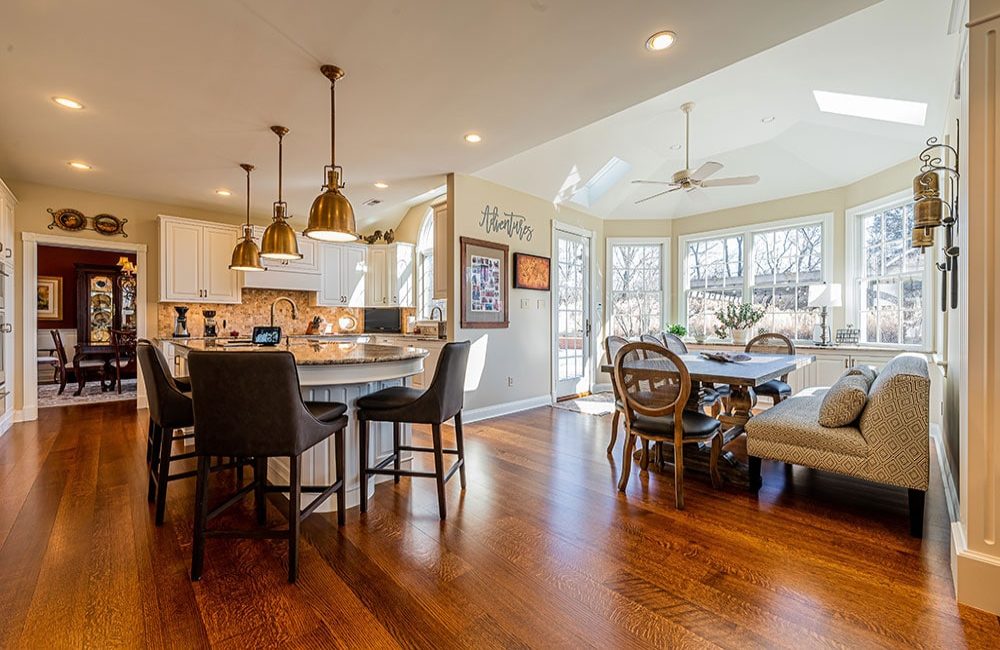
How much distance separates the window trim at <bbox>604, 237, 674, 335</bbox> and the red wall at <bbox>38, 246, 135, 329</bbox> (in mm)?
8928

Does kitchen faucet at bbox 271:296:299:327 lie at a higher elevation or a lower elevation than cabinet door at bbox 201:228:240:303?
lower

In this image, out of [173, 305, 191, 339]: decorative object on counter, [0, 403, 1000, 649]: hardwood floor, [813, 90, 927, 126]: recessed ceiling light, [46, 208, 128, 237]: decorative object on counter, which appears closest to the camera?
[0, 403, 1000, 649]: hardwood floor

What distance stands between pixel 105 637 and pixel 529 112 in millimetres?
3447

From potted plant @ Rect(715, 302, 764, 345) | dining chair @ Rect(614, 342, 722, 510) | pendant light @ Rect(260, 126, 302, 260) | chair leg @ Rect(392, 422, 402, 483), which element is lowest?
chair leg @ Rect(392, 422, 402, 483)

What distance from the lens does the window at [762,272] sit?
5.41 m

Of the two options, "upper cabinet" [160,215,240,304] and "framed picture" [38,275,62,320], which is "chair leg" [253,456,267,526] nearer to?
"upper cabinet" [160,215,240,304]

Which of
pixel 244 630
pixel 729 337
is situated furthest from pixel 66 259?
pixel 729 337

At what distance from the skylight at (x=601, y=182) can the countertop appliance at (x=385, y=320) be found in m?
3.19

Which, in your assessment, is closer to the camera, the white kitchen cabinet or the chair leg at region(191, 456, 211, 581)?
the chair leg at region(191, 456, 211, 581)

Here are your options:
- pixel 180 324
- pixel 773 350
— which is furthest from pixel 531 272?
pixel 180 324

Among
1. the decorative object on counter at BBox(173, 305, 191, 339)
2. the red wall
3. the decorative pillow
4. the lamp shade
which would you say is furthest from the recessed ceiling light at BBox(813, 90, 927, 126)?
the red wall

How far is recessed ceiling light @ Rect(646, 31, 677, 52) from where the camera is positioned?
7.48 feet

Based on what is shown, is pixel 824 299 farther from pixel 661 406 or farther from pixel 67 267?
pixel 67 267

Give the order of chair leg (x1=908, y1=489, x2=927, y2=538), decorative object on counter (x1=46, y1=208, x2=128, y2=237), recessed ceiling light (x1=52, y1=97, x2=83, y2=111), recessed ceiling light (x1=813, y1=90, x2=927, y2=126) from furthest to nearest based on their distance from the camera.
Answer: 1. decorative object on counter (x1=46, y1=208, x2=128, y2=237)
2. recessed ceiling light (x1=813, y1=90, x2=927, y2=126)
3. recessed ceiling light (x1=52, y1=97, x2=83, y2=111)
4. chair leg (x1=908, y1=489, x2=927, y2=538)
